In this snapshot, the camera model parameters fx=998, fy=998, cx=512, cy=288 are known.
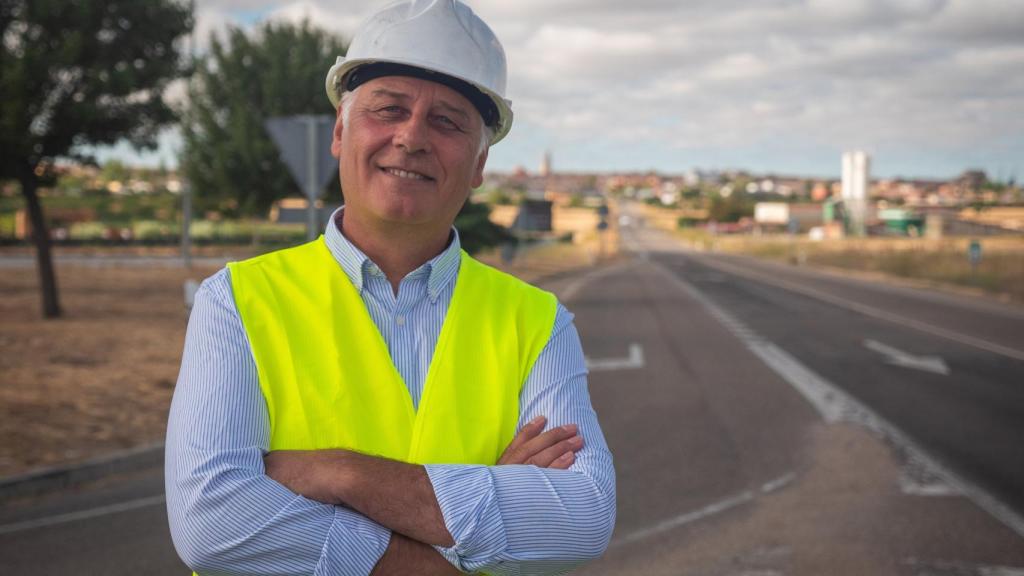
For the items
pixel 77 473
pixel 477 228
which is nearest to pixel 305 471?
pixel 77 473

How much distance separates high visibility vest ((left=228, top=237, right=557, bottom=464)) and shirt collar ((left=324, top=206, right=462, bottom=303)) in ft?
0.08

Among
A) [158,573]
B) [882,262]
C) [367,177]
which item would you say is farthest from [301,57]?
[882,262]

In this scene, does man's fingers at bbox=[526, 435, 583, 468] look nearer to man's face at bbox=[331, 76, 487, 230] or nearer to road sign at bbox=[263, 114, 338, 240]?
man's face at bbox=[331, 76, 487, 230]

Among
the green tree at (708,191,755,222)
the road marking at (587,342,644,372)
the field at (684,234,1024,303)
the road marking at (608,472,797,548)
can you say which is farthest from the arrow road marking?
the green tree at (708,191,755,222)

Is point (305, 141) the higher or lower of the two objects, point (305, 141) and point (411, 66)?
the higher

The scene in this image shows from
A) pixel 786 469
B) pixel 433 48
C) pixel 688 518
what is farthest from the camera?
pixel 786 469

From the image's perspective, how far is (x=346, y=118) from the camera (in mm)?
2393

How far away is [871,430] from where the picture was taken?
10.1 meters

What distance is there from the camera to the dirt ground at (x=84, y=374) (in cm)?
905

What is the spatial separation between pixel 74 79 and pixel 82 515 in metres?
12.1

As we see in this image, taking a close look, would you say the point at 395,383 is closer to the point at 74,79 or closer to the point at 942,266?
the point at 74,79

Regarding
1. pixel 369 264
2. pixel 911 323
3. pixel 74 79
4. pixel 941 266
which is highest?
pixel 74 79

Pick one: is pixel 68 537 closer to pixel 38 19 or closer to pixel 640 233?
pixel 38 19

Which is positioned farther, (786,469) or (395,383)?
(786,469)
